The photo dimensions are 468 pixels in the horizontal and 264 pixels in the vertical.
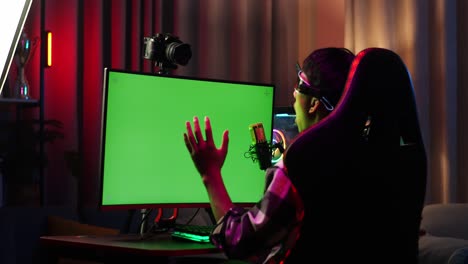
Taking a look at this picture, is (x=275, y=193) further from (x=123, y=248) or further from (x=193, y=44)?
(x=193, y=44)

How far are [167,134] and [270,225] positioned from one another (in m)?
0.74

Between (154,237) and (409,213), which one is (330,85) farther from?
(154,237)

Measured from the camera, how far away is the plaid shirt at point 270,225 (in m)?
1.59

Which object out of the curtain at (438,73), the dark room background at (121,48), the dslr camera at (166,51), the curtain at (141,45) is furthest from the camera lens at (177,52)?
the dark room background at (121,48)

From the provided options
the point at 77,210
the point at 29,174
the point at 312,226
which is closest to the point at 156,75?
the point at 312,226

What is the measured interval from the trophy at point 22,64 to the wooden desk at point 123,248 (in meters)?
1.86

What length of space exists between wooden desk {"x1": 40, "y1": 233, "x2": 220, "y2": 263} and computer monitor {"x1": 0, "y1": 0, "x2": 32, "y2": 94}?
0.58 meters

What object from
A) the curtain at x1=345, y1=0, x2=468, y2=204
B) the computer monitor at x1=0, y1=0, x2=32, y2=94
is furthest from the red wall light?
the computer monitor at x1=0, y1=0, x2=32, y2=94

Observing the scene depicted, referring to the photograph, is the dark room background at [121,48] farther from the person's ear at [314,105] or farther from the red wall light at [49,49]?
the person's ear at [314,105]

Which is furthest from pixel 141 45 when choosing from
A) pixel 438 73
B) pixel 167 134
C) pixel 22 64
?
pixel 167 134

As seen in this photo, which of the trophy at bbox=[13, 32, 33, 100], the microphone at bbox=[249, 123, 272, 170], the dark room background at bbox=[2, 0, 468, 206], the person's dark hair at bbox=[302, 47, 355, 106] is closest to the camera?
the person's dark hair at bbox=[302, 47, 355, 106]

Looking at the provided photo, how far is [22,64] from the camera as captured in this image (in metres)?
3.77

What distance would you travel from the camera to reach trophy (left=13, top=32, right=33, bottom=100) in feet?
12.3

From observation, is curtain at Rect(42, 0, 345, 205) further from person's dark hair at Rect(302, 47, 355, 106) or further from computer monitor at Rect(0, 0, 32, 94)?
computer monitor at Rect(0, 0, 32, 94)
